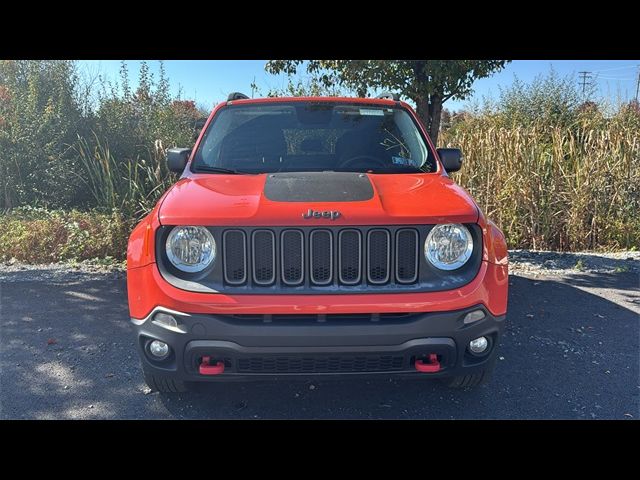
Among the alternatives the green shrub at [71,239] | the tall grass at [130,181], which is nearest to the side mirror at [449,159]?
the tall grass at [130,181]

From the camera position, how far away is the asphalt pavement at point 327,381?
321cm

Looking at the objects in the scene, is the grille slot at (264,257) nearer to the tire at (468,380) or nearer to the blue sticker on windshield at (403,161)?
the tire at (468,380)

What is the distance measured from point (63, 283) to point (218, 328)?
4149mm

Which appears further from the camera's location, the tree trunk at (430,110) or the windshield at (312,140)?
the tree trunk at (430,110)

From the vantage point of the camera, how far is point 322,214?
107 inches

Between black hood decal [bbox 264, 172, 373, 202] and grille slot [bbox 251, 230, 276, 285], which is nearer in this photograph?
grille slot [bbox 251, 230, 276, 285]

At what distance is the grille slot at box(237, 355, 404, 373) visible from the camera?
2.65 meters

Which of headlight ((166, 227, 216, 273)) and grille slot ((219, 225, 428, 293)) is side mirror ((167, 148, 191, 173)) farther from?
grille slot ((219, 225, 428, 293))

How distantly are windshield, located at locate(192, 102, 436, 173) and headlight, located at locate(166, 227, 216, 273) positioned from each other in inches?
39.3

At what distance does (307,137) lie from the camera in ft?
13.4

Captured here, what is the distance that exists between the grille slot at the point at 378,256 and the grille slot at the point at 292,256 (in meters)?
0.37

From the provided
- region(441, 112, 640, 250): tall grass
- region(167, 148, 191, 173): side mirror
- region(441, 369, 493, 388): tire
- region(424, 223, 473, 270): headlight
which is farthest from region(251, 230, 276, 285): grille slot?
region(441, 112, 640, 250): tall grass

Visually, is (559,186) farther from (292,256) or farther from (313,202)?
(292,256)

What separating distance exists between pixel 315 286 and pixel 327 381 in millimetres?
517
